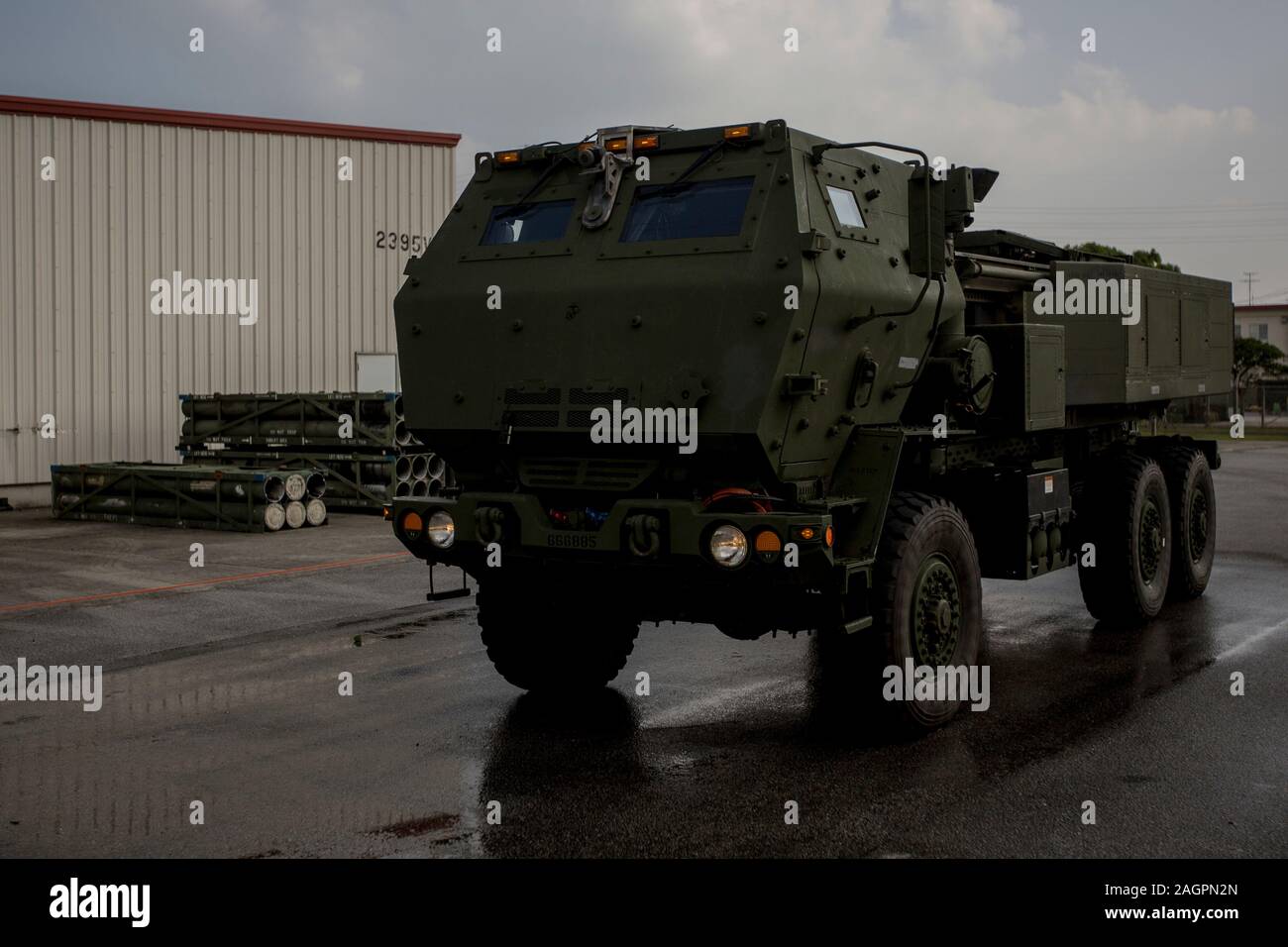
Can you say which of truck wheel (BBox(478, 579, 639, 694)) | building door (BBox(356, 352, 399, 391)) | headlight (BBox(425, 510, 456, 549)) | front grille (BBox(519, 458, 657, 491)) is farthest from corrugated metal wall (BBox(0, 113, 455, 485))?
front grille (BBox(519, 458, 657, 491))

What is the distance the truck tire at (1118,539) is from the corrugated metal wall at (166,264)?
1634 centimetres

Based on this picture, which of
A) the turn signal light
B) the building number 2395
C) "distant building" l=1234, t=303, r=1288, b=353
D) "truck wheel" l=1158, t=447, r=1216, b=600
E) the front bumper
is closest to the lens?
the front bumper

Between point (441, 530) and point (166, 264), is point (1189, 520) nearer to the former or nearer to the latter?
point (441, 530)

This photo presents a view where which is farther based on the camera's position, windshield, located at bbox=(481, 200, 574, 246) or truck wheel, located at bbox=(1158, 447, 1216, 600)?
truck wheel, located at bbox=(1158, 447, 1216, 600)

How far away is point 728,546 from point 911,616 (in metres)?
1.19

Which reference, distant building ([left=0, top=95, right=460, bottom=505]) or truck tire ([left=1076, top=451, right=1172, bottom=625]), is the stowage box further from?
distant building ([left=0, top=95, right=460, bottom=505])

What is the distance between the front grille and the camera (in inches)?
273

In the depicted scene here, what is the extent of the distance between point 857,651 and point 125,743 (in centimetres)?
383

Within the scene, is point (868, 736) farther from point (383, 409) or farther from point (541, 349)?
point (383, 409)

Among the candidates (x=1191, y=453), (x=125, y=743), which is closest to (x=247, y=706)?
(x=125, y=743)

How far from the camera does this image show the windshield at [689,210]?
A: 6906 mm

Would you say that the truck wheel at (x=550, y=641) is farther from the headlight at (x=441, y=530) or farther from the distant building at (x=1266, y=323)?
the distant building at (x=1266, y=323)

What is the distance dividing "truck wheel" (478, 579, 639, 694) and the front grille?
695 mm

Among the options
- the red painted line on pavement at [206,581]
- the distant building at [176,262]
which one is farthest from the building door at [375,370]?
the red painted line on pavement at [206,581]
